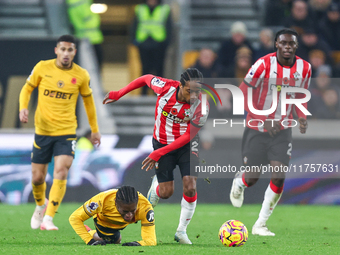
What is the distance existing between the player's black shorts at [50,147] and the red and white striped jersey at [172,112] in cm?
151

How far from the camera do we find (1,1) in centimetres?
1480

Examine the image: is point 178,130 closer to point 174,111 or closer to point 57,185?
point 174,111

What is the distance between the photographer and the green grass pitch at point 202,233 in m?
5.68

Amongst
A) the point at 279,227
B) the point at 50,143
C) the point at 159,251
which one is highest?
the point at 50,143

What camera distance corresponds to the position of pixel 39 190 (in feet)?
26.6

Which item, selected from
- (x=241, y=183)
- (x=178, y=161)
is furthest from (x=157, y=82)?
(x=241, y=183)

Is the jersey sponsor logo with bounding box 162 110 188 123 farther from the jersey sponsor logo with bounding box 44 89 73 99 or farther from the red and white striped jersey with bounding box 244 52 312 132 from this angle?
the jersey sponsor logo with bounding box 44 89 73 99

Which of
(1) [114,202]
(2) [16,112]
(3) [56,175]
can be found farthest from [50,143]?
(2) [16,112]

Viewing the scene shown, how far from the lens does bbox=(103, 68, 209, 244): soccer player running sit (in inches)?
251

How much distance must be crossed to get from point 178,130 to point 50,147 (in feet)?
6.63

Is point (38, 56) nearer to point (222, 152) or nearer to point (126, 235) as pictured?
point (222, 152)

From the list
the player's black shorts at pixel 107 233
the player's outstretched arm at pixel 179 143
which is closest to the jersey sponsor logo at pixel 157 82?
the player's outstretched arm at pixel 179 143

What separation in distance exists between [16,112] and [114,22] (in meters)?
7.31

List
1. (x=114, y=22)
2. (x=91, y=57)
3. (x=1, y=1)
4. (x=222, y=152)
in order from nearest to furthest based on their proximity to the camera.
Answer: (x=222, y=152) < (x=91, y=57) < (x=1, y=1) < (x=114, y=22)
